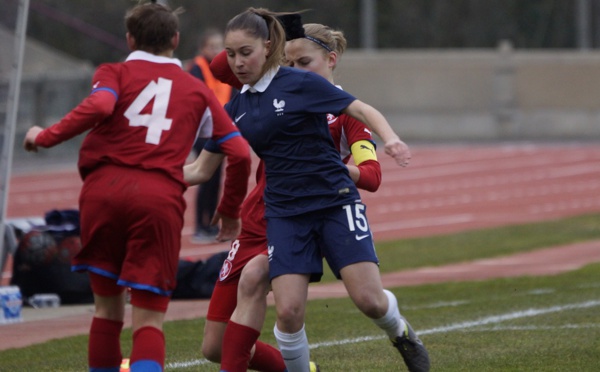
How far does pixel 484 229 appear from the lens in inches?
629

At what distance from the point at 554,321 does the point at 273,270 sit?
359 centimetres

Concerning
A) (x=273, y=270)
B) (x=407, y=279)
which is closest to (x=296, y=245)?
(x=273, y=270)

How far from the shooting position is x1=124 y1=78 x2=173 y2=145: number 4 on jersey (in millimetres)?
5074

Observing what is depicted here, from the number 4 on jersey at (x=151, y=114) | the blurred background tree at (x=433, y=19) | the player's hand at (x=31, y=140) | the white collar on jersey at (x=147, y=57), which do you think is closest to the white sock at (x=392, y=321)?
the number 4 on jersey at (x=151, y=114)

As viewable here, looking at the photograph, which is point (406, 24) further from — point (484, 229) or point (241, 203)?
point (241, 203)

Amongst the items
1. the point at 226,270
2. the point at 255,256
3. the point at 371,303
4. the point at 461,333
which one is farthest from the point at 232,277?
the point at 461,333

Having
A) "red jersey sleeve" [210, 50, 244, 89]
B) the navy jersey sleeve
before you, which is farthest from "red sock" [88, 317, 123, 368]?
"red jersey sleeve" [210, 50, 244, 89]

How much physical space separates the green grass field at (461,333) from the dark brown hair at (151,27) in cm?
235

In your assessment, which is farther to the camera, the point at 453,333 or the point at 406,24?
the point at 406,24

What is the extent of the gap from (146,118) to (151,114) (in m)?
0.03

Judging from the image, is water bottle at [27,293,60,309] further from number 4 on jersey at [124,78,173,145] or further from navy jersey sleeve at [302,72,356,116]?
number 4 on jersey at [124,78,173,145]

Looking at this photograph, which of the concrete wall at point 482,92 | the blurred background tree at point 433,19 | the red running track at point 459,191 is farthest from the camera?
the blurred background tree at point 433,19

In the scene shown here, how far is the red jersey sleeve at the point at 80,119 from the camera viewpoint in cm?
492

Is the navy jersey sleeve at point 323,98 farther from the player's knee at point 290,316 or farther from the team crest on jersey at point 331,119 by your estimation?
the player's knee at point 290,316
